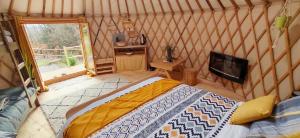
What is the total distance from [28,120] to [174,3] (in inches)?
131

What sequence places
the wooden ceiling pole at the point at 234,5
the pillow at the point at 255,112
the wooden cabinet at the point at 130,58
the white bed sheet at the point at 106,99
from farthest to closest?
the wooden cabinet at the point at 130,58 < the wooden ceiling pole at the point at 234,5 < the white bed sheet at the point at 106,99 < the pillow at the point at 255,112

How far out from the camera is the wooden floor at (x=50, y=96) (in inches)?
89.9

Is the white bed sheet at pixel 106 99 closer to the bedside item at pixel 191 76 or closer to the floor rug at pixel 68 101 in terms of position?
the floor rug at pixel 68 101

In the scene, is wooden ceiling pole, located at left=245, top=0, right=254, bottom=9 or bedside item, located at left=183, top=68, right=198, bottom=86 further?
bedside item, located at left=183, top=68, right=198, bottom=86

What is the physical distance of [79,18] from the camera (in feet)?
13.3

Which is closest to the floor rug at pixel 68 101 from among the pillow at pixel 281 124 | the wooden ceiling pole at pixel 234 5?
the pillow at pixel 281 124

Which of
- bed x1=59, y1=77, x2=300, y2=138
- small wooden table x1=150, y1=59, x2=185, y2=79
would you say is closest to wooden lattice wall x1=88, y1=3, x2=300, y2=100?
small wooden table x1=150, y1=59, x2=185, y2=79

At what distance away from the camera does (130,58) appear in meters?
4.46

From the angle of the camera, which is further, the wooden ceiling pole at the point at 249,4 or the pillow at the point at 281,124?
the wooden ceiling pole at the point at 249,4

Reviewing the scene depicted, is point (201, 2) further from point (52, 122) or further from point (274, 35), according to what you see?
point (52, 122)

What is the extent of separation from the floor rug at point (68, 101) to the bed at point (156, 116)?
2.93ft

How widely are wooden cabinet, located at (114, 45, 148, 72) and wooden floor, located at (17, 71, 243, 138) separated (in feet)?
0.61

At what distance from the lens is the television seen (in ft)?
9.12

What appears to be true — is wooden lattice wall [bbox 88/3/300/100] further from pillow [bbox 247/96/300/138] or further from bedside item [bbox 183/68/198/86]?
pillow [bbox 247/96/300/138]
